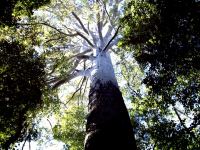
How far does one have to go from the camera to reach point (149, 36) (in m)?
8.05

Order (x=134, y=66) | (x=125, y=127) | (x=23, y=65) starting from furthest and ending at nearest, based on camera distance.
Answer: (x=134, y=66)
(x=23, y=65)
(x=125, y=127)

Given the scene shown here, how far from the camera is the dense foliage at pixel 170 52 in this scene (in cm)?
722

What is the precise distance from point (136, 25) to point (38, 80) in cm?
359

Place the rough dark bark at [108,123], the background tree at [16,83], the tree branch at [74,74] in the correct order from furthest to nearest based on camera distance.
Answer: the tree branch at [74,74]
the background tree at [16,83]
the rough dark bark at [108,123]

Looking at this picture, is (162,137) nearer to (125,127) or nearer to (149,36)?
(125,127)

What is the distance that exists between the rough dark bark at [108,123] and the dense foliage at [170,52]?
1087 mm


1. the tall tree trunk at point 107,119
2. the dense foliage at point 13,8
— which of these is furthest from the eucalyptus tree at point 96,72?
the dense foliage at point 13,8

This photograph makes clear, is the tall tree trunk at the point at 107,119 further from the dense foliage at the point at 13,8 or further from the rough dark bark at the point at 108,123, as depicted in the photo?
the dense foliage at the point at 13,8

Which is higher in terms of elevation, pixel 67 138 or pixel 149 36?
pixel 149 36

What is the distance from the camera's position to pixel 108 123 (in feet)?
25.5

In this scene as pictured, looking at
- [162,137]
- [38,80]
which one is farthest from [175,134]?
[38,80]

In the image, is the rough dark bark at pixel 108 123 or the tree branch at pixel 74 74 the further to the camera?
the tree branch at pixel 74 74

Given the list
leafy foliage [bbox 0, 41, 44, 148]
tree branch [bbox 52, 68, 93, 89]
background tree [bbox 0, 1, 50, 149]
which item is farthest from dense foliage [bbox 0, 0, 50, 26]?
tree branch [bbox 52, 68, 93, 89]

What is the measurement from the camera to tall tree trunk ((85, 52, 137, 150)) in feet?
23.5
